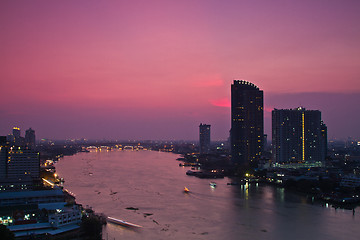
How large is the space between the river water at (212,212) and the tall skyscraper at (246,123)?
8.31 m

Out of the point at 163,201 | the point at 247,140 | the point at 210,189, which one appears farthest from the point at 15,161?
the point at 247,140

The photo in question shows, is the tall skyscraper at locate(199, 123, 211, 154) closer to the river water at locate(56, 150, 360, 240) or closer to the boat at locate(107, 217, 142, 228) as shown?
the river water at locate(56, 150, 360, 240)

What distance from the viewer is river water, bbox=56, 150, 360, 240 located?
7.04m

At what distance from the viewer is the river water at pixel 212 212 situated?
704 centimetres

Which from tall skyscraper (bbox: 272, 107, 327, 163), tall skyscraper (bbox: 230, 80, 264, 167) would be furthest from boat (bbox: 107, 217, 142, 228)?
tall skyscraper (bbox: 272, 107, 327, 163)

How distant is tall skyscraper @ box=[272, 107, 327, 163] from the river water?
8056 mm

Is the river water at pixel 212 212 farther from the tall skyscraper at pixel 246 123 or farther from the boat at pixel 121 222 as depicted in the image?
the tall skyscraper at pixel 246 123

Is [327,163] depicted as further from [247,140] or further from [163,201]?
[163,201]

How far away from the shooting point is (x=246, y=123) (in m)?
22.4

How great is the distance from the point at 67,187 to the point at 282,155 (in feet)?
45.2

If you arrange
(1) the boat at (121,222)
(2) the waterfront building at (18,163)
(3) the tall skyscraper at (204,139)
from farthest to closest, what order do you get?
1. (3) the tall skyscraper at (204,139)
2. (2) the waterfront building at (18,163)
3. (1) the boat at (121,222)

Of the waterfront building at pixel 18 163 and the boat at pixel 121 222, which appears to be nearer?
the boat at pixel 121 222

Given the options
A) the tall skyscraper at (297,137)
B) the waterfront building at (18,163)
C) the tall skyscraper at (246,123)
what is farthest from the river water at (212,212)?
the tall skyscraper at (246,123)

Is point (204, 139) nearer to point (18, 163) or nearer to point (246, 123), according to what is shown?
point (246, 123)
